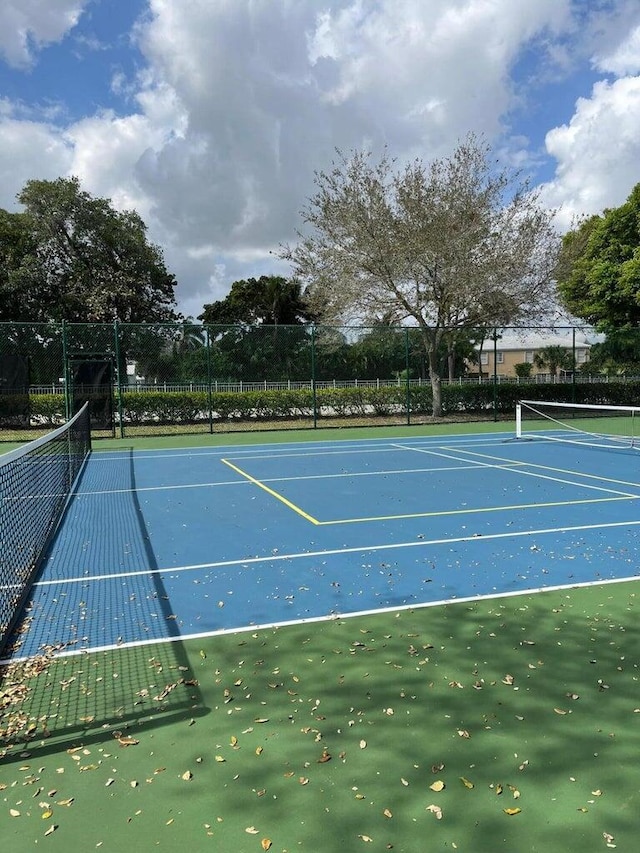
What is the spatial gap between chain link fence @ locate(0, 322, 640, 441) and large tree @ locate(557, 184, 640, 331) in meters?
4.29

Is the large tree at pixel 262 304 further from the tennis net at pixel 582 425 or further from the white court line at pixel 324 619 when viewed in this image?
the white court line at pixel 324 619

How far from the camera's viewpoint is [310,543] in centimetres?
668

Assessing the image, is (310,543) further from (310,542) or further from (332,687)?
(332,687)

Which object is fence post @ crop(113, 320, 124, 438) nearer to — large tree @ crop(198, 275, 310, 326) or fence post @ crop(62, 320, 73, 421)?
fence post @ crop(62, 320, 73, 421)

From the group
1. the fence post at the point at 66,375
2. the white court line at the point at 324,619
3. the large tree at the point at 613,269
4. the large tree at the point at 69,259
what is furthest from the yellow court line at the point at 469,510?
the large tree at the point at 69,259

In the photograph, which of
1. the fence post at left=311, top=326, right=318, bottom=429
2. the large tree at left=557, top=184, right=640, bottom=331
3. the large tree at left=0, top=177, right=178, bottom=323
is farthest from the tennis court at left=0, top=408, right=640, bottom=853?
the large tree at left=0, top=177, right=178, bottom=323

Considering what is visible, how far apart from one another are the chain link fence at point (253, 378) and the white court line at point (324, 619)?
15.9m

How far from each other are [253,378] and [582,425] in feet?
39.1

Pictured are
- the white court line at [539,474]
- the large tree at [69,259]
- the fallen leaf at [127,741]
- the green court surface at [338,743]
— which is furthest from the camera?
the large tree at [69,259]

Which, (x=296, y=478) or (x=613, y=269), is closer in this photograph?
(x=296, y=478)

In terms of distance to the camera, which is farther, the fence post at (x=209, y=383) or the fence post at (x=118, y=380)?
the fence post at (x=209, y=383)

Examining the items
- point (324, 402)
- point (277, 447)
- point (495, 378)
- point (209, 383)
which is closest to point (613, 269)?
point (495, 378)

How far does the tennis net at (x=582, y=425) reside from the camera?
16127mm

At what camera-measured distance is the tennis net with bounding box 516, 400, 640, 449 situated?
16127mm
